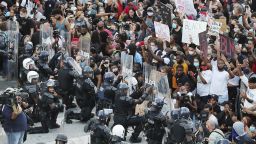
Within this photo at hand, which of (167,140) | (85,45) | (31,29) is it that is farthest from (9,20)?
(167,140)

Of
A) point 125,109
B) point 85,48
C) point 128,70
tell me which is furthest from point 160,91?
point 85,48

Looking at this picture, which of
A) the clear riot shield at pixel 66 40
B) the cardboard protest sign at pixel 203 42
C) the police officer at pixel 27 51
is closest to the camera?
the cardboard protest sign at pixel 203 42

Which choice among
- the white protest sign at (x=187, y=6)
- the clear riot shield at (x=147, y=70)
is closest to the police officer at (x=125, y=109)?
the clear riot shield at (x=147, y=70)

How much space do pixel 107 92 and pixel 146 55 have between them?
2619 mm

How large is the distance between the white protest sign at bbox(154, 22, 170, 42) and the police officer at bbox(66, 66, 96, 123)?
10.5 feet

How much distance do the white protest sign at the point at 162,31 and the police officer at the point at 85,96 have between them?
3.21 metres

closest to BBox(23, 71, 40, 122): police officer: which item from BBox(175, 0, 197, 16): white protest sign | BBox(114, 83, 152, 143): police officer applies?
BBox(114, 83, 152, 143): police officer

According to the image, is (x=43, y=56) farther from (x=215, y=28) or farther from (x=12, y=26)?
(x=215, y=28)

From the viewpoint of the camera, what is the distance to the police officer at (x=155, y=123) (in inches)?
715

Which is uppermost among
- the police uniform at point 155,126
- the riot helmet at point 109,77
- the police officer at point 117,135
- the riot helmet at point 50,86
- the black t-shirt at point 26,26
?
the black t-shirt at point 26,26

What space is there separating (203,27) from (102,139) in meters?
7.11

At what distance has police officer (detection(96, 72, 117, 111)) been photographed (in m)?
19.8

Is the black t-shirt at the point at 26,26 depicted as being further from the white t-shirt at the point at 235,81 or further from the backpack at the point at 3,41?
the white t-shirt at the point at 235,81

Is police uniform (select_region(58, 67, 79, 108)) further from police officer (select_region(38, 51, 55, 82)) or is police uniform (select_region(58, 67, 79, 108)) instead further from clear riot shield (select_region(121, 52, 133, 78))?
clear riot shield (select_region(121, 52, 133, 78))
